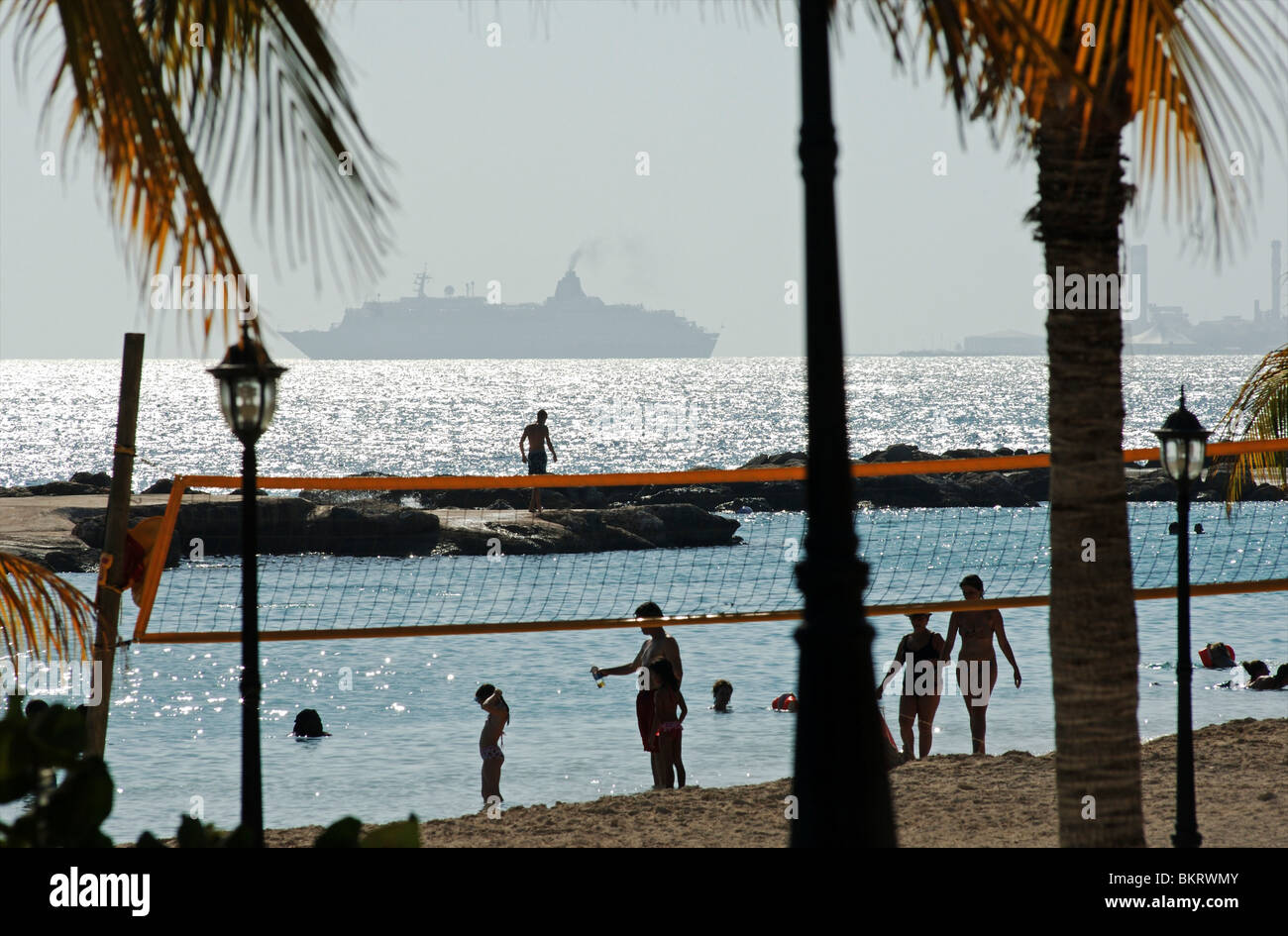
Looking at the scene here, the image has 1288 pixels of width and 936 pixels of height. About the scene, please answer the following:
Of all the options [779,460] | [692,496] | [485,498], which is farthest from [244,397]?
[779,460]

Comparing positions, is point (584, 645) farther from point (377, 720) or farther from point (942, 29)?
point (942, 29)

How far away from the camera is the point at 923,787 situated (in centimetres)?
820

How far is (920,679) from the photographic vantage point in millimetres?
9586

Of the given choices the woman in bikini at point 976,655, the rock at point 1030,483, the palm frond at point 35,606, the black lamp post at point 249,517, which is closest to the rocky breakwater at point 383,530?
the rock at point 1030,483

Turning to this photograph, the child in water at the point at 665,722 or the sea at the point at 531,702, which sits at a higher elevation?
the child in water at the point at 665,722

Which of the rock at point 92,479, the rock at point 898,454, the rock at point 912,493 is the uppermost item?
the rock at point 898,454

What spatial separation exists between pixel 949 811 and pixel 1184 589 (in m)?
2.01

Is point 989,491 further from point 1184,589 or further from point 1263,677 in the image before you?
point 1184,589

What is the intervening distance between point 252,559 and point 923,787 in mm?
4617

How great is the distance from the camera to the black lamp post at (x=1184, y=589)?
6.24 m

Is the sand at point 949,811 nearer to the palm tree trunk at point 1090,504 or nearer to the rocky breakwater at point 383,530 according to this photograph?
the palm tree trunk at point 1090,504

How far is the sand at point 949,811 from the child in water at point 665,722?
0.78 metres

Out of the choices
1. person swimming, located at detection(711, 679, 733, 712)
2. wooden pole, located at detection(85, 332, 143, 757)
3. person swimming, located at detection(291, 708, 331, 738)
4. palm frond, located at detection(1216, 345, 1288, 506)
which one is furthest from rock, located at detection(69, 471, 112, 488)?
palm frond, located at detection(1216, 345, 1288, 506)
